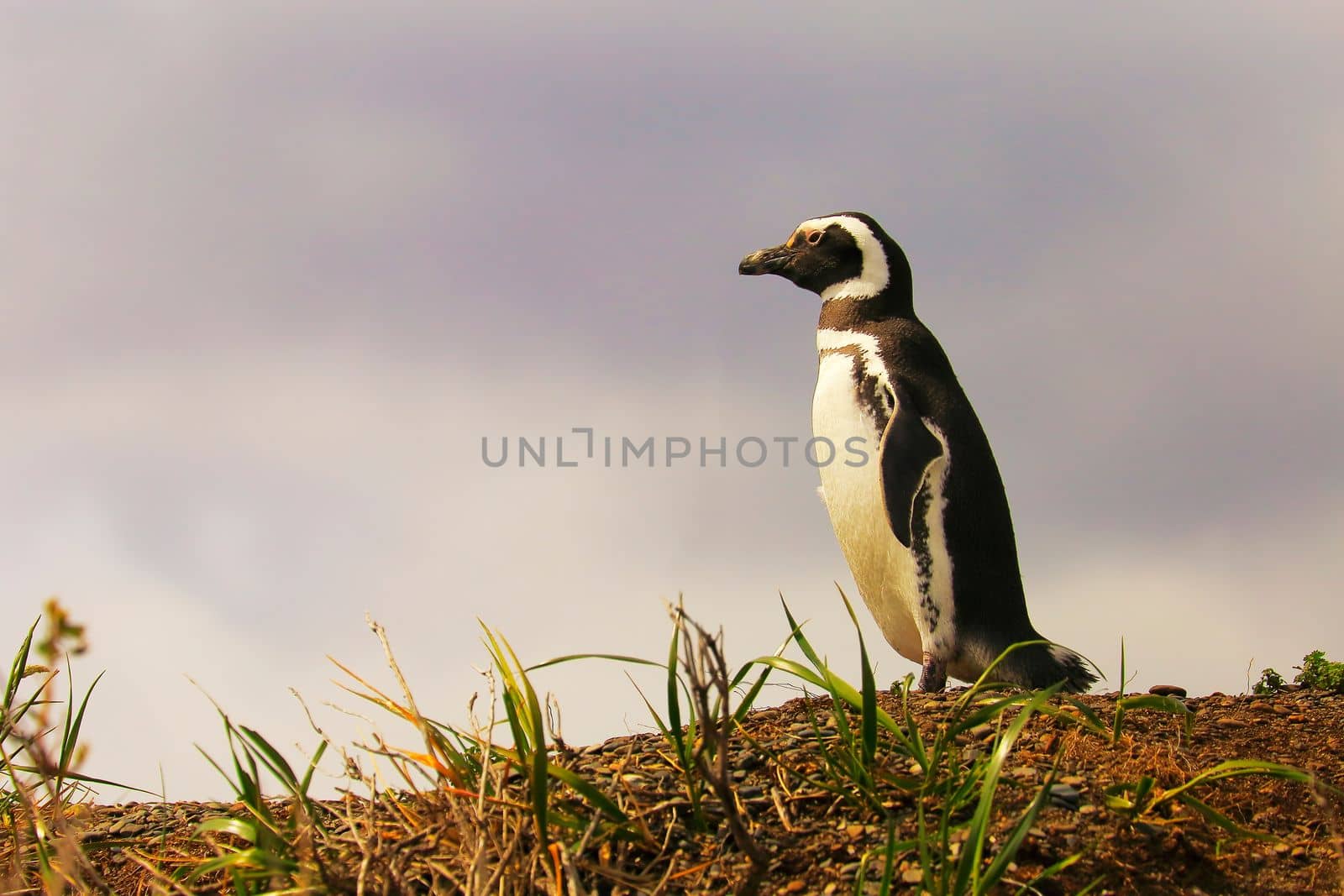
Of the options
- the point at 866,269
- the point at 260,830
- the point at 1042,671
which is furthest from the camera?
the point at 866,269

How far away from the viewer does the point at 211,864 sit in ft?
10.5

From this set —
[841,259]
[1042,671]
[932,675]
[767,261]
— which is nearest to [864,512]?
[932,675]

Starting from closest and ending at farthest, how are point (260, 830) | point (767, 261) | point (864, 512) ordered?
point (260, 830) < point (864, 512) < point (767, 261)

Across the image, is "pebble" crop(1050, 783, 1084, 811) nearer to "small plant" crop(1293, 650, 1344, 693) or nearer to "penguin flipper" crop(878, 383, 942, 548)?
"penguin flipper" crop(878, 383, 942, 548)

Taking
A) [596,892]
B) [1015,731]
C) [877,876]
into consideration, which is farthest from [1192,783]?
[596,892]

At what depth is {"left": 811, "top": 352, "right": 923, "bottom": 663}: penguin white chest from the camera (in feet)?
19.3

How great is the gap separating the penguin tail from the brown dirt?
106 centimetres

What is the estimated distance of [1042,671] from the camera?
5648 millimetres

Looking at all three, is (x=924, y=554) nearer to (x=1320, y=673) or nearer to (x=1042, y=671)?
(x=1042, y=671)

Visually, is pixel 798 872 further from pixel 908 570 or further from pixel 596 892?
pixel 908 570

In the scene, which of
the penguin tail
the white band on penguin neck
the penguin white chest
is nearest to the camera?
the penguin tail

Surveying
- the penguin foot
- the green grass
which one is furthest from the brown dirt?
the penguin foot

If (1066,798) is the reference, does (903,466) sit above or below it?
above

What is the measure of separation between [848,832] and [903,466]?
8.83 feet
